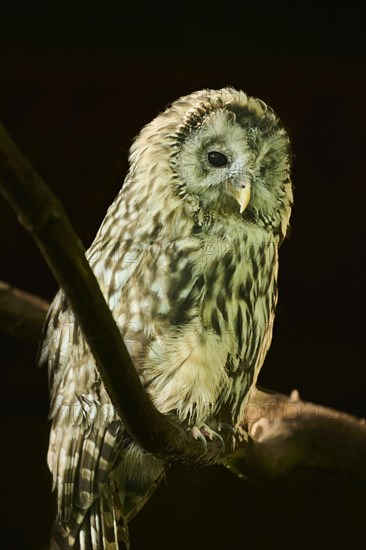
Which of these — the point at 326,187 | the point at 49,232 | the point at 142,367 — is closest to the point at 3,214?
the point at 142,367

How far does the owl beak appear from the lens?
1017mm

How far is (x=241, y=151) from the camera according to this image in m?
1.02

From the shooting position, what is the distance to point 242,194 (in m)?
1.02

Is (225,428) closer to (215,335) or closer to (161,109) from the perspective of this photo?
(215,335)

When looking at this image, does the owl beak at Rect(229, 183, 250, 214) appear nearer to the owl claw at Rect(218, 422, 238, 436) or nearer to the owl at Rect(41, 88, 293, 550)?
the owl at Rect(41, 88, 293, 550)

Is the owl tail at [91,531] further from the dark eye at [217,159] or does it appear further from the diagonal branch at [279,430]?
A: the dark eye at [217,159]

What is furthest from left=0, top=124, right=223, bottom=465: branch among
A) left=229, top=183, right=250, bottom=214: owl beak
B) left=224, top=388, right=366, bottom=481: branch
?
left=224, top=388, right=366, bottom=481: branch

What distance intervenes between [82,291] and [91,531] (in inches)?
18.4

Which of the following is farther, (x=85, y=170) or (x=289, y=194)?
(x=85, y=170)

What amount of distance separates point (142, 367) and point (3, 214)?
541mm

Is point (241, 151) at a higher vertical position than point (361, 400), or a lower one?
higher

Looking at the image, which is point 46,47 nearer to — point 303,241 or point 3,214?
point 3,214

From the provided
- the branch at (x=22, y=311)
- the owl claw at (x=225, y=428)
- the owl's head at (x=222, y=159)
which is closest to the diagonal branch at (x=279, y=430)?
the branch at (x=22, y=311)

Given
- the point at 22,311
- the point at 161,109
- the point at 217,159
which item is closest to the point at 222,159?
the point at 217,159
